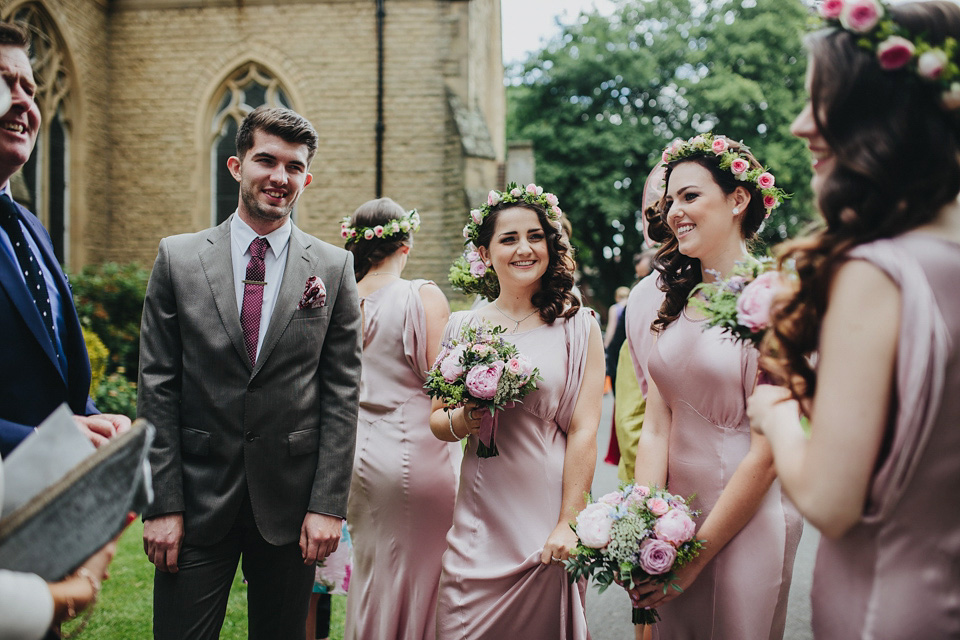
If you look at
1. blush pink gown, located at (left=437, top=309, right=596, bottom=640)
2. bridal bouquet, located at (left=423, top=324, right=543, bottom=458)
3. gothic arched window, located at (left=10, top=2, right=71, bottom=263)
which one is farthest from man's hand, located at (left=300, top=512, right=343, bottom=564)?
gothic arched window, located at (left=10, top=2, right=71, bottom=263)

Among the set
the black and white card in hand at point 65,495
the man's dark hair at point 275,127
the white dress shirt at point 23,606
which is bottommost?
the white dress shirt at point 23,606

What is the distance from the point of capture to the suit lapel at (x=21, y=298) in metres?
2.33

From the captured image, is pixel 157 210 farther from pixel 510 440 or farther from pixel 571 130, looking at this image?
pixel 571 130

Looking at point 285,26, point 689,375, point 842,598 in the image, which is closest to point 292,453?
point 689,375

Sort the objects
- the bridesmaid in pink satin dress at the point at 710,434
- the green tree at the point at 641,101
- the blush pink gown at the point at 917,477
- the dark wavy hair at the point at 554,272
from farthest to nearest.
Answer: the green tree at the point at 641,101
the dark wavy hair at the point at 554,272
the bridesmaid in pink satin dress at the point at 710,434
the blush pink gown at the point at 917,477

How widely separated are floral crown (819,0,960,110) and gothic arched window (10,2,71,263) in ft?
50.2

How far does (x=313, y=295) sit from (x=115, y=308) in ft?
41.1

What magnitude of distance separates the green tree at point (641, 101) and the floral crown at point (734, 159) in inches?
928

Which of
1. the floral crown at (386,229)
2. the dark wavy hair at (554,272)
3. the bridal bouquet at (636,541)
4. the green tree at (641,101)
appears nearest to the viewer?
the bridal bouquet at (636,541)

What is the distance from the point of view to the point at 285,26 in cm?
1547

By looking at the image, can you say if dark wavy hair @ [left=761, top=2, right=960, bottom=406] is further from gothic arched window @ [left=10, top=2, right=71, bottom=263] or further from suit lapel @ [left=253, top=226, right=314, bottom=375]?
gothic arched window @ [left=10, top=2, right=71, bottom=263]

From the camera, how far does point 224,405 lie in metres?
3.06

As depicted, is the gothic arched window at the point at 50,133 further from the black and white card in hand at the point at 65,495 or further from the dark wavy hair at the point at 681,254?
the black and white card in hand at the point at 65,495

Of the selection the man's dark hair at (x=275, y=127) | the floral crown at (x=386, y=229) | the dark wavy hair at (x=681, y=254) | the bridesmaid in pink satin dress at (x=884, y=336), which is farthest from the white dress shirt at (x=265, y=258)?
the bridesmaid in pink satin dress at (x=884, y=336)
